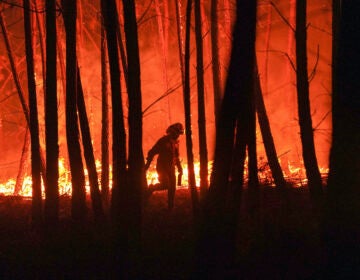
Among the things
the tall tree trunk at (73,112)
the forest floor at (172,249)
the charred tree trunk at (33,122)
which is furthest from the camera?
the charred tree trunk at (33,122)

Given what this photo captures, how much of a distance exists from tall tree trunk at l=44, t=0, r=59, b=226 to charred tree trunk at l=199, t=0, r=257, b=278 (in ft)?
12.3

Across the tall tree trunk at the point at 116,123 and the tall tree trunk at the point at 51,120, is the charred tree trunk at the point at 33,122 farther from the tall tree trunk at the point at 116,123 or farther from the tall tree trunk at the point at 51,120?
the tall tree trunk at the point at 116,123

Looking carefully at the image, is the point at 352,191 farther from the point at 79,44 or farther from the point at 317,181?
the point at 79,44

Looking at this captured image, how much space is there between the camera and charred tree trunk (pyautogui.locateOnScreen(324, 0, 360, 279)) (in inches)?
203

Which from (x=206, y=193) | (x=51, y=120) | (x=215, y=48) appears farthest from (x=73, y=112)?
(x=215, y=48)

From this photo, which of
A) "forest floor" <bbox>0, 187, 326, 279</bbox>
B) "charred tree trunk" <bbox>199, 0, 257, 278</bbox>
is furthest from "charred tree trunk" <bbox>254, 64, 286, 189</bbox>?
"charred tree trunk" <bbox>199, 0, 257, 278</bbox>

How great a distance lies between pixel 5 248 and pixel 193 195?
3.42 meters

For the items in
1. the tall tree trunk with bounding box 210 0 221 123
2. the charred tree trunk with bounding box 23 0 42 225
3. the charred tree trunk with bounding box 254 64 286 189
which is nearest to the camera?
the charred tree trunk with bounding box 23 0 42 225

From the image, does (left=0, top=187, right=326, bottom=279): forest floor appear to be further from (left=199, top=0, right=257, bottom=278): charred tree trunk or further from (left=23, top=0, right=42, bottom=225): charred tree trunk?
(left=23, top=0, right=42, bottom=225): charred tree trunk

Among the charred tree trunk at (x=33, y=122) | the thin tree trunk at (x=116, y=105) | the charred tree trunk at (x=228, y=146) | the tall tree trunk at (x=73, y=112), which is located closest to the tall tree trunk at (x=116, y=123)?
the thin tree trunk at (x=116, y=105)

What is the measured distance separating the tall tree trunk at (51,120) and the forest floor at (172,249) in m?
0.53

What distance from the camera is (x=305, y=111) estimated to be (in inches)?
329

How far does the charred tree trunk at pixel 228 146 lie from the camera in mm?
5371

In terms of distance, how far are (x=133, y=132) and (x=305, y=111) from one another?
10.2 ft
